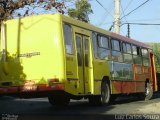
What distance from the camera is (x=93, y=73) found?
746 inches

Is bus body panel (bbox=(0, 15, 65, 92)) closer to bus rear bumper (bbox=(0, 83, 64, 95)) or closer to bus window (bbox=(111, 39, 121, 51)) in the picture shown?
bus rear bumper (bbox=(0, 83, 64, 95))

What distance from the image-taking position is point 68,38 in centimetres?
1723

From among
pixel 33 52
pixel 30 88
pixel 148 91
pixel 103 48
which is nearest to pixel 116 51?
pixel 103 48

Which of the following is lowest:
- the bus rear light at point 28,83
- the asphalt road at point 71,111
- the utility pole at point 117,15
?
the asphalt road at point 71,111

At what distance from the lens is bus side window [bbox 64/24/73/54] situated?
56.0ft

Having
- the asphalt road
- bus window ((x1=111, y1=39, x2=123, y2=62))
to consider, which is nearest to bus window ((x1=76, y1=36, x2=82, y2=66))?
the asphalt road

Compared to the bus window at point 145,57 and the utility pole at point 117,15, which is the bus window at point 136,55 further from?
the utility pole at point 117,15

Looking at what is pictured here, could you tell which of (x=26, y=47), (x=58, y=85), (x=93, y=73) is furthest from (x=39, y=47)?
(x=93, y=73)

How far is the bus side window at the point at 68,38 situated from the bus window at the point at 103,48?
2.61 meters

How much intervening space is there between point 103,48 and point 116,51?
1705 millimetres

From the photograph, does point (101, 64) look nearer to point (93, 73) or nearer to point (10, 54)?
point (93, 73)

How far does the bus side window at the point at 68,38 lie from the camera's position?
17.1m

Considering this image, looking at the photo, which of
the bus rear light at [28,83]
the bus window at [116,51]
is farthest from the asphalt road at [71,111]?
the bus window at [116,51]

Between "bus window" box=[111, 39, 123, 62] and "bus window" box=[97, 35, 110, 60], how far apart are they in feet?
2.03
